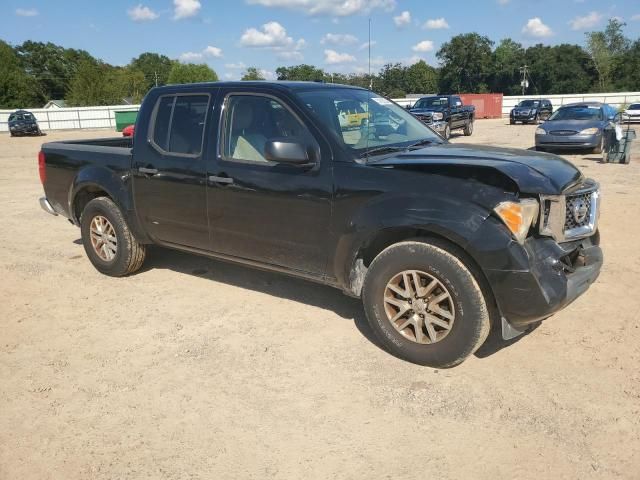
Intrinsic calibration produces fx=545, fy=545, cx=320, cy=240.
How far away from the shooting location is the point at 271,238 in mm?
4328

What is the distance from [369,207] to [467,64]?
110038 mm

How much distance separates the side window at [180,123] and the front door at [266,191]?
260 mm

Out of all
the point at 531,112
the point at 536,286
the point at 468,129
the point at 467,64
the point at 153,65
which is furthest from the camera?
the point at 153,65

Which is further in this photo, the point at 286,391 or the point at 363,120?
the point at 363,120

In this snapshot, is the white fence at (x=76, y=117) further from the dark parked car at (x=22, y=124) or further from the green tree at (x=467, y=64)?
the green tree at (x=467, y=64)

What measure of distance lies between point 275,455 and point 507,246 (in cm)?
178

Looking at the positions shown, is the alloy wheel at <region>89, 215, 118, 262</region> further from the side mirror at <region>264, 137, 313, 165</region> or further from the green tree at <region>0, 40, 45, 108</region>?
the green tree at <region>0, 40, 45, 108</region>

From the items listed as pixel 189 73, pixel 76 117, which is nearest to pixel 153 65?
pixel 189 73

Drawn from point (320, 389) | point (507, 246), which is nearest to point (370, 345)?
point (320, 389)

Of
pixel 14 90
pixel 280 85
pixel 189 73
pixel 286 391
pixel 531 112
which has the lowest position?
pixel 286 391

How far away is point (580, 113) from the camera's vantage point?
55.6 feet

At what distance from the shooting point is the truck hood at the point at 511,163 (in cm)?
340

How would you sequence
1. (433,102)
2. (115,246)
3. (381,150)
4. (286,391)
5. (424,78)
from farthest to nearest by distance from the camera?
(424,78) → (433,102) → (115,246) → (381,150) → (286,391)

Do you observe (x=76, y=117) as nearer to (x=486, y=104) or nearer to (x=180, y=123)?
(x=486, y=104)
